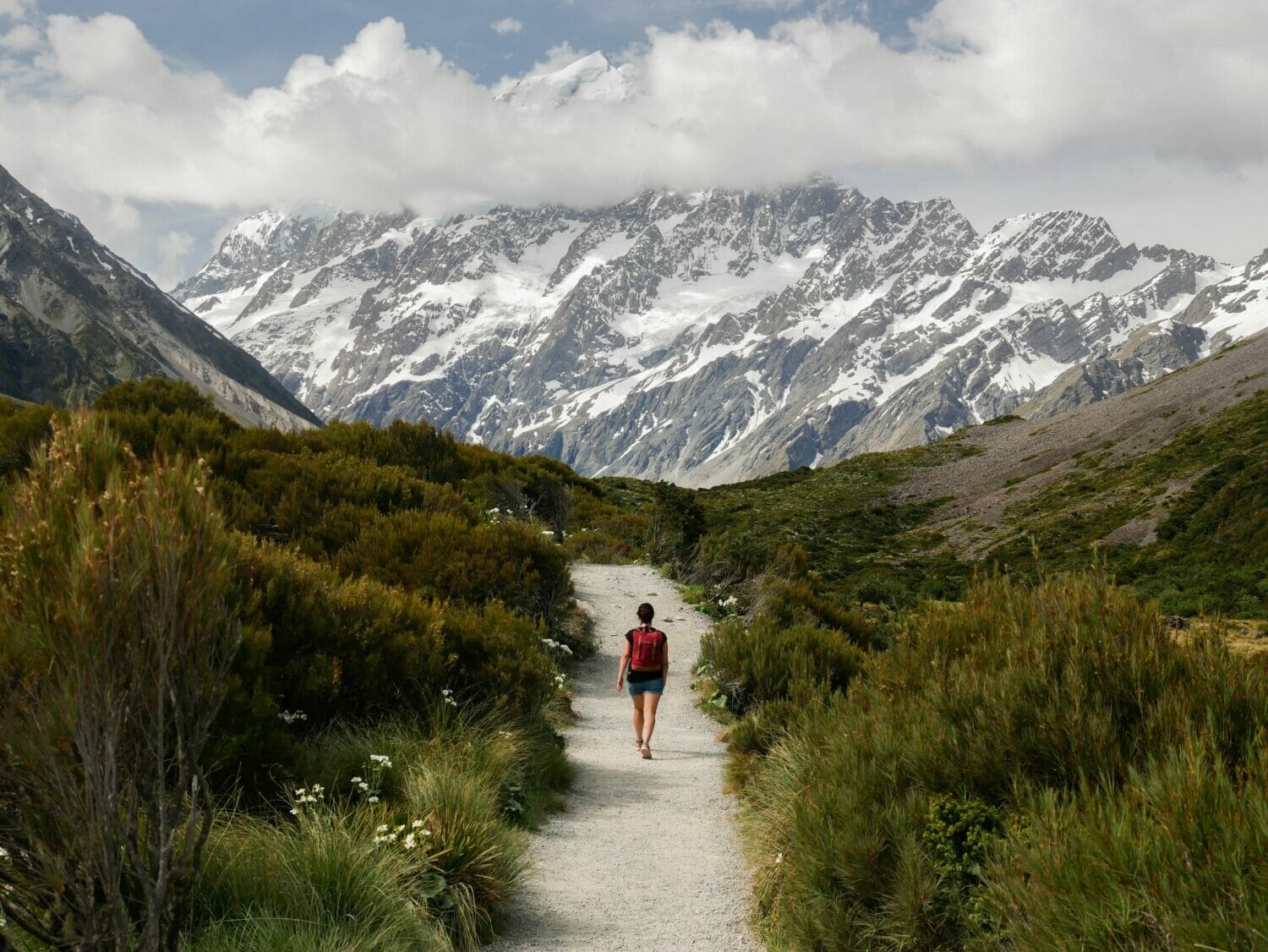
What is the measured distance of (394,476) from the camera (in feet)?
51.4

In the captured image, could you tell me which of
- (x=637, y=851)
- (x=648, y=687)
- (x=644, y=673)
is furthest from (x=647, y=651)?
(x=637, y=851)

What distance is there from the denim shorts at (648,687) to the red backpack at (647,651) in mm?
131

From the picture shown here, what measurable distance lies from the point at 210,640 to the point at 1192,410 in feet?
168

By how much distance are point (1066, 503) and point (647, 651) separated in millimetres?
33400

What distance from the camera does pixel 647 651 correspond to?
10.6m

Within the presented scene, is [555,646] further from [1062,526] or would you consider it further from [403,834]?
[1062,526]

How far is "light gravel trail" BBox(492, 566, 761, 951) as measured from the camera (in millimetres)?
5604

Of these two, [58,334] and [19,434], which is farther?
[58,334]

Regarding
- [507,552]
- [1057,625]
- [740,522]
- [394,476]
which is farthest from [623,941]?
[740,522]

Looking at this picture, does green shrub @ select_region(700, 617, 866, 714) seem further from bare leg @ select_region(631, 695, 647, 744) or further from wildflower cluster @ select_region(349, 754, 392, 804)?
wildflower cluster @ select_region(349, 754, 392, 804)

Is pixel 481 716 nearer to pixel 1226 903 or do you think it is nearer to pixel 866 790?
pixel 866 790

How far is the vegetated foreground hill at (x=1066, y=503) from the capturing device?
2672cm

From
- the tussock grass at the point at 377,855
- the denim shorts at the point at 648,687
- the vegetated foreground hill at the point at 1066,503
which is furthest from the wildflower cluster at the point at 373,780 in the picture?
the vegetated foreground hill at the point at 1066,503

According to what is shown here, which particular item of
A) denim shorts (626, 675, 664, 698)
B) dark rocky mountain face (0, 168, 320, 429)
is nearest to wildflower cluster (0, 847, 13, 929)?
denim shorts (626, 675, 664, 698)
